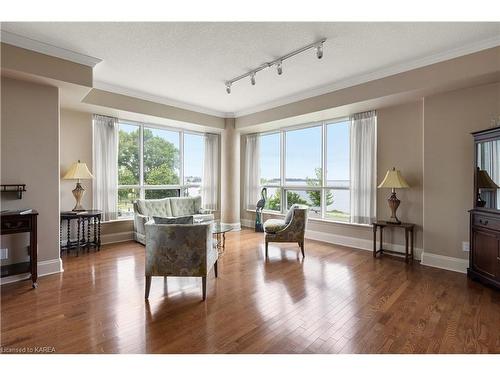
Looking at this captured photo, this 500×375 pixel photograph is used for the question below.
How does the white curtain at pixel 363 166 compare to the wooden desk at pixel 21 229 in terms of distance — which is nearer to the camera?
the wooden desk at pixel 21 229

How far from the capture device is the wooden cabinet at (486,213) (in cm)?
301

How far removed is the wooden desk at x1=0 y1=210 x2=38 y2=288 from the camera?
288 centimetres

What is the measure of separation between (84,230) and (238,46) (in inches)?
165

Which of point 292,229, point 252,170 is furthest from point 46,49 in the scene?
point 252,170

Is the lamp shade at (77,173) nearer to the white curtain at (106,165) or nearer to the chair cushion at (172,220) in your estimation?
the white curtain at (106,165)

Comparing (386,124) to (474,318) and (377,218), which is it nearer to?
(377,218)

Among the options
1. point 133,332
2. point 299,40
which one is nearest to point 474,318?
point 133,332

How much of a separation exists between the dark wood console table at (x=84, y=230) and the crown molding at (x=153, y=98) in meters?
2.13

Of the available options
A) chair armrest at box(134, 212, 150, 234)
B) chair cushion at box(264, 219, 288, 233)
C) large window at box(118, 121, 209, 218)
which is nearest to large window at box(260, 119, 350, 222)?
chair cushion at box(264, 219, 288, 233)

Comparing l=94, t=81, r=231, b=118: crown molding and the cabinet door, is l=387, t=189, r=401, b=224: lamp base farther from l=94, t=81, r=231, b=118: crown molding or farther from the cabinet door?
l=94, t=81, r=231, b=118: crown molding

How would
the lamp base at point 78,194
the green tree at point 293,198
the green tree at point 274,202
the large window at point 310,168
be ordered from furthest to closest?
the green tree at point 274,202 < the green tree at point 293,198 < the large window at point 310,168 < the lamp base at point 78,194

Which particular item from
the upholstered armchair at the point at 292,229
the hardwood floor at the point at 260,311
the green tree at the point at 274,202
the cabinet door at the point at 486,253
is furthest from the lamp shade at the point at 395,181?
the green tree at the point at 274,202

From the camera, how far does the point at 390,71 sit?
376cm
